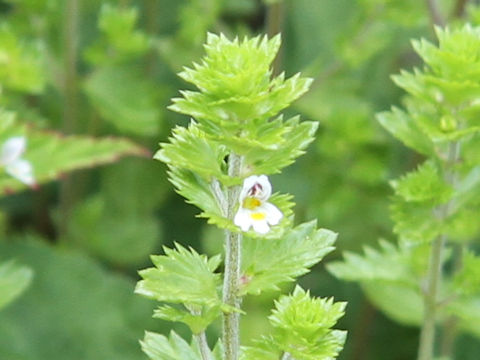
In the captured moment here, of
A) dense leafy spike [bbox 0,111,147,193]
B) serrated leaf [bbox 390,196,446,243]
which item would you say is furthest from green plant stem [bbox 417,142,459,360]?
dense leafy spike [bbox 0,111,147,193]

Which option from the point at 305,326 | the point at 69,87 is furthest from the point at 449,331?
the point at 305,326

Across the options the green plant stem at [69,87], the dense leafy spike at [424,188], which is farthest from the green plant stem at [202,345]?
the green plant stem at [69,87]

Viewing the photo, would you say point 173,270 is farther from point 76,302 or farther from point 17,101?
point 17,101

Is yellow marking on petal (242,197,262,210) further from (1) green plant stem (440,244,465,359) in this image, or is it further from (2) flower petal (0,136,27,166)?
(1) green plant stem (440,244,465,359)

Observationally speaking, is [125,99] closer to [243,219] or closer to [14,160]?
[14,160]

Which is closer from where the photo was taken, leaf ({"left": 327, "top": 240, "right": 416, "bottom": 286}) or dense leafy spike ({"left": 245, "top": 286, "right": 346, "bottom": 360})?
dense leafy spike ({"left": 245, "top": 286, "right": 346, "bottom": 360})

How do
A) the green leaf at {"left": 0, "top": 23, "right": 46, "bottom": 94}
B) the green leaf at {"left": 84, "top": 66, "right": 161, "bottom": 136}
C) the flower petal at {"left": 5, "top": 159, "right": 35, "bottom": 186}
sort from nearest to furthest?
the flower petal at {"left": 5, "top": 159, "right": 35, "bottom": 186}, the green leaf at {"left": 0, "top": 23, "right": 46, "bottom": 94}, the green leaf at {"left": 84, "top": 66, "right": 161, "bottom": 136}

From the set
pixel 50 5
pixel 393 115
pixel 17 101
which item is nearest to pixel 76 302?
pixel 17 101
